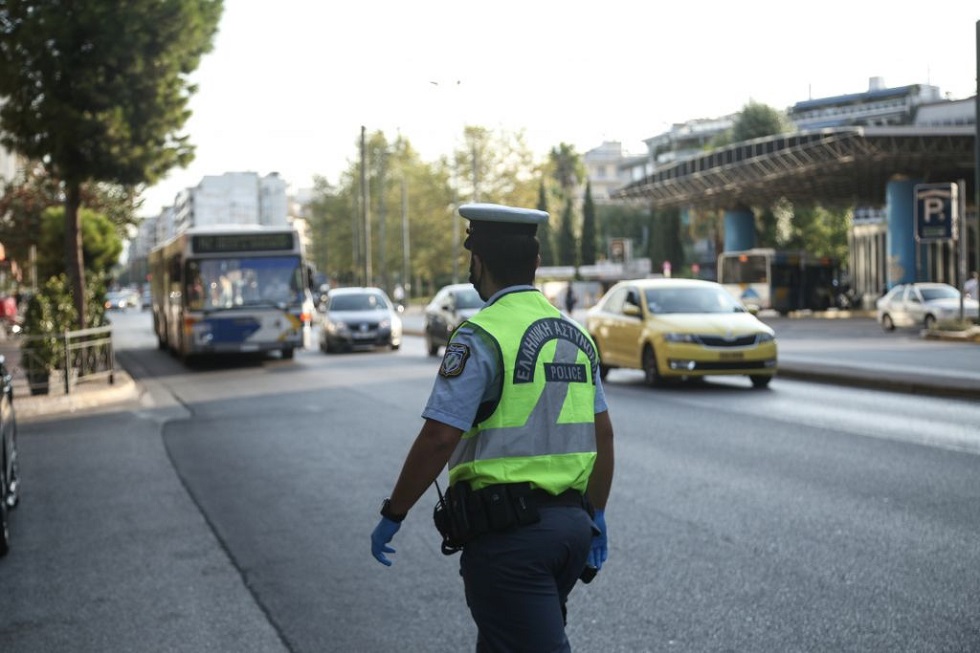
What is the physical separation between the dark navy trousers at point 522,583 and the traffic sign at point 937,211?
29.9 meters

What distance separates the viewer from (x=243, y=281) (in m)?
25.3

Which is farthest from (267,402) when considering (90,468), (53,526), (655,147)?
(655,147)

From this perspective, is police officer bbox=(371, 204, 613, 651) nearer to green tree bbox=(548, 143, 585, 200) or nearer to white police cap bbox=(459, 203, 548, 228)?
white police cap bbox=(459, 203, 548, 228)

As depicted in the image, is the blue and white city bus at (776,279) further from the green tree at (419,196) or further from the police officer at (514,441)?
the police officer at (514,441)

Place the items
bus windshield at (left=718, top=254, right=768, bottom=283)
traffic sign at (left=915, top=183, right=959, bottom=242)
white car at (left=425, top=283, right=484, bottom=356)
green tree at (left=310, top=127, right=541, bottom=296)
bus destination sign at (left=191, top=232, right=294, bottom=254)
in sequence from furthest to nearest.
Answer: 1. green tree at (left=310, top=127, right=541, bottom=296)
2. bus windshield at (left=718, top=254, right=768, bottom=283)
3. traffic sign at (left=915, top=183, right=959, bottom=242)
4. white car at (left=425, top=283, right=484, bottom=356)
5. bus destination sign at (left=191, top=232, right=294, bottom=254)

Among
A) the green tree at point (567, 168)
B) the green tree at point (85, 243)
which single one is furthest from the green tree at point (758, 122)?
the green tree at point (85, 243)

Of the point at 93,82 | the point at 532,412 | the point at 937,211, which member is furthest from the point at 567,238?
the point at 532,412

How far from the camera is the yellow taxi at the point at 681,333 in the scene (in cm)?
1736

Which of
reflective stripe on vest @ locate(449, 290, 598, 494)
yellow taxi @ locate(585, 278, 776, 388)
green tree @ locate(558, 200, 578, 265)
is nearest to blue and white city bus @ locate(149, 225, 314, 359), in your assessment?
yellow taxi @ locate(585, 278, 776, 388)

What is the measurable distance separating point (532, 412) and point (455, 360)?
0.24 m

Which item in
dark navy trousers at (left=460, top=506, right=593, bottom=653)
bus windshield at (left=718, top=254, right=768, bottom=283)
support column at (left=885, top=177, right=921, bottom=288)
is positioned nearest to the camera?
dark navy trousers at (left=460, top=506, right=593, bottom=653)

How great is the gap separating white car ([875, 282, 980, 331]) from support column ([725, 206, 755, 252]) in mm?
27252

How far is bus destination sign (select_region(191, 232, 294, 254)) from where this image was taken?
82.3ft

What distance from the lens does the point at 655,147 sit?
125125 mm
